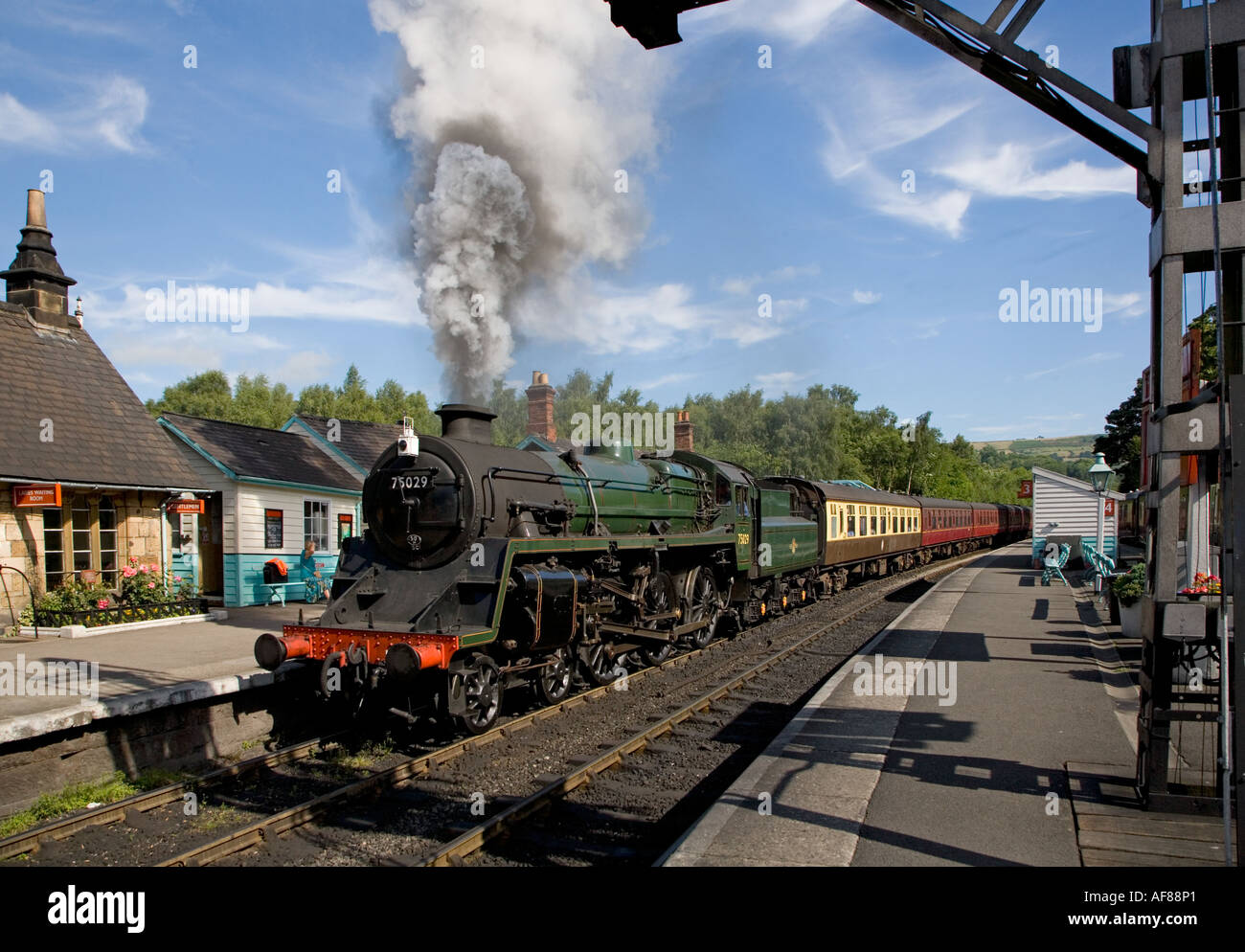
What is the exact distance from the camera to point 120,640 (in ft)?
36.6

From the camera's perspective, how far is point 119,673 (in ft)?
28.3

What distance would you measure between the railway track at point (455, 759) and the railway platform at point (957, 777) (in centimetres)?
135

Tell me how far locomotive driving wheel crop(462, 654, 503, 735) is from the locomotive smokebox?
2.38m

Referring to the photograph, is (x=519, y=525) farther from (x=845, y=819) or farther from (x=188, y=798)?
(x=845, y=819)

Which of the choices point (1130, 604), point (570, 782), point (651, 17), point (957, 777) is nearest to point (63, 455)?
point (570, 782)

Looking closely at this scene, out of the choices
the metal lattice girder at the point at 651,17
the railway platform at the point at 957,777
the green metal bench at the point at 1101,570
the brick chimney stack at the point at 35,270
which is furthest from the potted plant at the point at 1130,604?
the brick chimney stack at the point at 35,270

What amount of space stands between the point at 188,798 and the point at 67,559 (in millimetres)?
8286

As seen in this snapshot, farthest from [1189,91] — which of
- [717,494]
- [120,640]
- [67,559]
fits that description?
[67,559]

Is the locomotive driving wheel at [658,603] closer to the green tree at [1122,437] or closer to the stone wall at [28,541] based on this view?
the stone wall at [28,541]

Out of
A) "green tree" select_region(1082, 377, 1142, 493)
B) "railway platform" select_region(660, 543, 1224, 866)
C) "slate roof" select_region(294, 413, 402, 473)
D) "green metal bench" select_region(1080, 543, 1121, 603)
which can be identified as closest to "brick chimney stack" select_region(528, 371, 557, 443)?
"slate roof" select_region(294, 413, 402, 473)

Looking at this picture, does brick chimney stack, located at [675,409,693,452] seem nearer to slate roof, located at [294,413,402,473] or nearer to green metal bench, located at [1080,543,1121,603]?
slate roof, located at [294,413,402,473]

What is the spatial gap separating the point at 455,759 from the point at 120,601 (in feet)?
29.0

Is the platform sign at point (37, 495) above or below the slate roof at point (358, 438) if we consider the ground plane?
below

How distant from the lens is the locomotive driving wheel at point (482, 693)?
7.47 m
